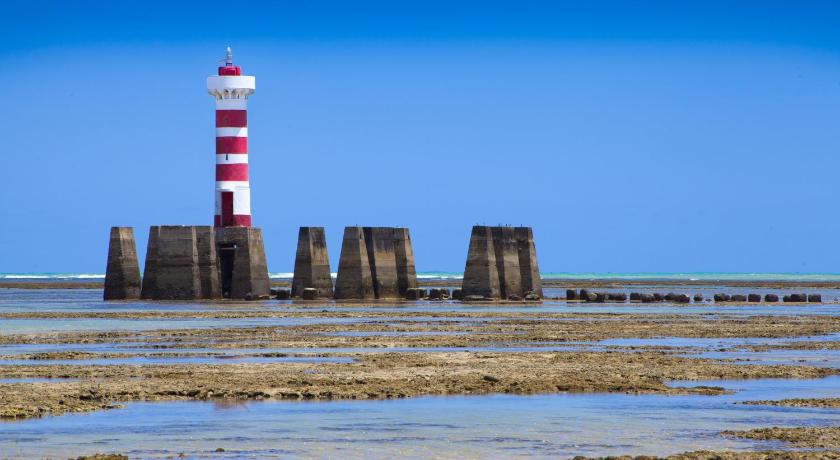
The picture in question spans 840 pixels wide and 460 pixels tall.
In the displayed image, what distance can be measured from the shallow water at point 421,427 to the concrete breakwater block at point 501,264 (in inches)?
1291

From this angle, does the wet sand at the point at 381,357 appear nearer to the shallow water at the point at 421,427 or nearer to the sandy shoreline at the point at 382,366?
the sandy shoreline at the point at 382,366

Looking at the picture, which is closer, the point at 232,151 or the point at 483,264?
the point at 483,264

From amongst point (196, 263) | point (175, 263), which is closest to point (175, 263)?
point (175, 263)

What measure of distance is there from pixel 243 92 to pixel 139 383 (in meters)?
39.1

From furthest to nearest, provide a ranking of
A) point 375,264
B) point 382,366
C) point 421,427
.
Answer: point 375,264 < point 382,366 < point 421,427

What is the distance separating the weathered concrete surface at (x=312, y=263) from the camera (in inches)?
2087

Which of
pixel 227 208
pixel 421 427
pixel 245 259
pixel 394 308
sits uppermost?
pixel 227 208

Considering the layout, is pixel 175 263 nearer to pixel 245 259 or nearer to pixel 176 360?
pixel 245 259

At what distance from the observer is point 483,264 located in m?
51.1

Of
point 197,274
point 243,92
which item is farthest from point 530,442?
point 243,92

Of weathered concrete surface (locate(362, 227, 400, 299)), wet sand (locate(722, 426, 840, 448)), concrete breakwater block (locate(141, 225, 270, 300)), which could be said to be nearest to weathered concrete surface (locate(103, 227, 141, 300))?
concrete breakwater block (locate(141, 225, 270, 300))

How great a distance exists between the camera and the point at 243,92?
56.8 metres

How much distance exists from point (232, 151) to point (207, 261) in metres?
5.51

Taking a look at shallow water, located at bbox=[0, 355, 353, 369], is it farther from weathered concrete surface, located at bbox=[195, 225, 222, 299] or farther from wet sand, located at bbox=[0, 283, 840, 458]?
weathered concrete surface, located at bbox=[195, 225, 222, 299]
